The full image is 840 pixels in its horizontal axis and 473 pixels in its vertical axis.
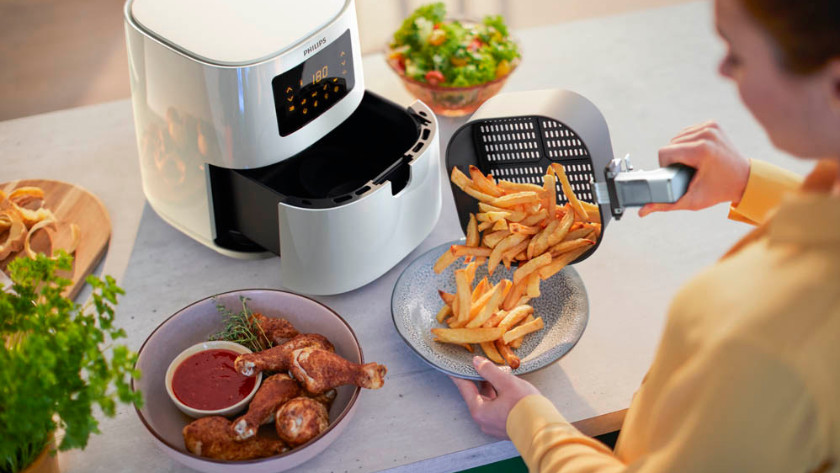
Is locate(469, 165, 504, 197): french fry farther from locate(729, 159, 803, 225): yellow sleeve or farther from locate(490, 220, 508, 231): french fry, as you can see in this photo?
locate(729, 159, 803, 225): yellow sleeve

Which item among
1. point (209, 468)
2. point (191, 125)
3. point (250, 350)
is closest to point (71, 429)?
point (209, 468)

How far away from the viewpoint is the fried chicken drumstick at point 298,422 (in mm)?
1060

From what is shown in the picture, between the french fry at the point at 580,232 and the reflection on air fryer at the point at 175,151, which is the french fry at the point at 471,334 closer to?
the french fry at the point at 580,232

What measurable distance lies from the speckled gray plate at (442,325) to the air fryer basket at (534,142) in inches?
2.7

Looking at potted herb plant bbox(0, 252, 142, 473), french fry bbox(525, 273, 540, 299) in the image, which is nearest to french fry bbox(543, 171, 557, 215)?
french fry bbox(525, 273, 540, 299)

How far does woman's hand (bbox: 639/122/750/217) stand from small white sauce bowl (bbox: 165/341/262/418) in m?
0.67

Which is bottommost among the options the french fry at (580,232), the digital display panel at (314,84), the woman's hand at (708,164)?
the french fry at (580,232)

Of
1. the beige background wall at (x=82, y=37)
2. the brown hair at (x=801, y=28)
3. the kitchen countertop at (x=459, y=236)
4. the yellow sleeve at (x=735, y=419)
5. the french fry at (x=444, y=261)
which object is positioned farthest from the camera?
the beige background wall at (x=82, y=37)

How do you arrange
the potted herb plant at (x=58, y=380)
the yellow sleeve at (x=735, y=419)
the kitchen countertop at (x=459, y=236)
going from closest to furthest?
1. the yellow sleeve at (x=735, y=419)
2. the potted herb plant at (x=58, y=380)
3. the kitchen countertop at (x=459, y=236)

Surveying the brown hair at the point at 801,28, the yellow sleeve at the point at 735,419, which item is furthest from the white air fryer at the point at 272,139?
the brown hair at the point at 801,28

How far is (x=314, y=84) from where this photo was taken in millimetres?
1282

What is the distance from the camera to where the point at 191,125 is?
4.15 feet

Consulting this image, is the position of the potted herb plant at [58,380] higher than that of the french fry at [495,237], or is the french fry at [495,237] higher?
the potted herb plant at [58,380]

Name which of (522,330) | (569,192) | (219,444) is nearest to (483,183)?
(569,192)
